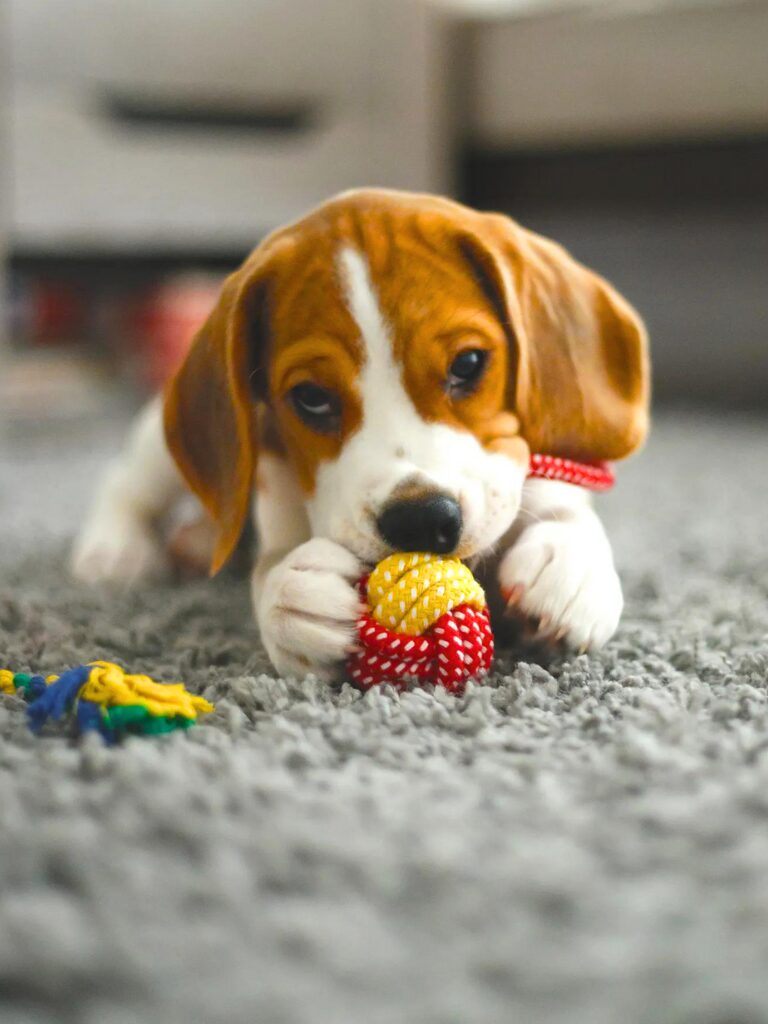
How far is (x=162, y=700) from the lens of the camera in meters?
1.07

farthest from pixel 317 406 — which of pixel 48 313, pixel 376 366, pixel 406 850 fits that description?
pixel 48 313

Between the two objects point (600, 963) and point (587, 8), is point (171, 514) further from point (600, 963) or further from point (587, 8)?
point (587, 8)

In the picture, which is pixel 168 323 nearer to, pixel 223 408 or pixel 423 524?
pixel 223 408

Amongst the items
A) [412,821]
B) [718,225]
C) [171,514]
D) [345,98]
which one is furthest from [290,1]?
[412,821]

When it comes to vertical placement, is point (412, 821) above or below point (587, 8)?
below

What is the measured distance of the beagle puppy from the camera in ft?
Result: 3.98

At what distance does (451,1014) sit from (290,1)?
419 cm

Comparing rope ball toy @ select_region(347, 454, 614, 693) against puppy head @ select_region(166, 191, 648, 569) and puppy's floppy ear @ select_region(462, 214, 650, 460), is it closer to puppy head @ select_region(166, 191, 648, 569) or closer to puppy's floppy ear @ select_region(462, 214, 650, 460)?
puppy head @ select_region(166, 191, 648, 569)

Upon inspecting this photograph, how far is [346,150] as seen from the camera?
14.3ft

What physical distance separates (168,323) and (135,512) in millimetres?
2037

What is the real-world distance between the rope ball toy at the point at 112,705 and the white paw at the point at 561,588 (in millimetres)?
333

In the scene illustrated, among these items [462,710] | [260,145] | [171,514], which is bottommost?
[171,514]

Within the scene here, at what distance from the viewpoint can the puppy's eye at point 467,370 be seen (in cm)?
131

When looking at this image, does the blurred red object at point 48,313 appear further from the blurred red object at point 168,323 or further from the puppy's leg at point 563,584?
the puppy's leg at point 563,584
